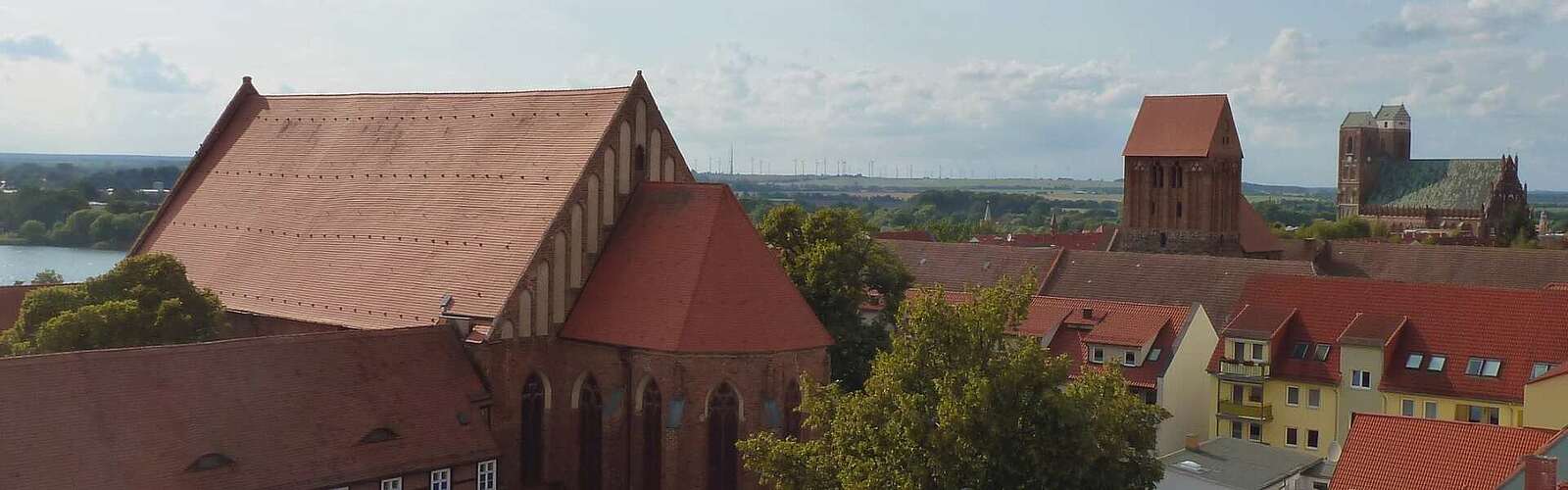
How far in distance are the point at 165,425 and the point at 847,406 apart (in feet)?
46.0

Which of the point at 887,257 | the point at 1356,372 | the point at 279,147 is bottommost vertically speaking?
the point at 1356,372

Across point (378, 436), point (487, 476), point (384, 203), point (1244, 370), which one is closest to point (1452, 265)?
point (1244, 370)

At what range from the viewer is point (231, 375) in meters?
31.9

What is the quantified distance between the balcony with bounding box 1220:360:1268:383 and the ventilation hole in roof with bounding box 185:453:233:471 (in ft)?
121

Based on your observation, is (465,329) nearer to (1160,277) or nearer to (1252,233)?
(1160,277)

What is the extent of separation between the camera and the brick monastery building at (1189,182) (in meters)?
97.4

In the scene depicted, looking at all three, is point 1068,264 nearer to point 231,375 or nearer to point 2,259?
point 231,375

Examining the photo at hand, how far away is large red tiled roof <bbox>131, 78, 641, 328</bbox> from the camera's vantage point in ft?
131

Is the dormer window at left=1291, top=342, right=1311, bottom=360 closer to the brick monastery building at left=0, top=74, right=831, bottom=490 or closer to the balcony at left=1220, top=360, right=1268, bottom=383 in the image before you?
the balcony at left=1220, top=360, right=1268, bottom=383

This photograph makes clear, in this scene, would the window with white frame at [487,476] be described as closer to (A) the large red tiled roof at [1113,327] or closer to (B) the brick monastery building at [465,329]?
(B) the brick monastery building at [465,329]

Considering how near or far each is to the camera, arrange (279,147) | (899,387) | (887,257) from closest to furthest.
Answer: (899,387), (279,147), (887,257)

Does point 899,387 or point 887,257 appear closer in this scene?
point 899,387

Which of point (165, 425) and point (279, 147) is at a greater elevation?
point (279, 147)

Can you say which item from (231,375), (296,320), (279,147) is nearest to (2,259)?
(279,147)
